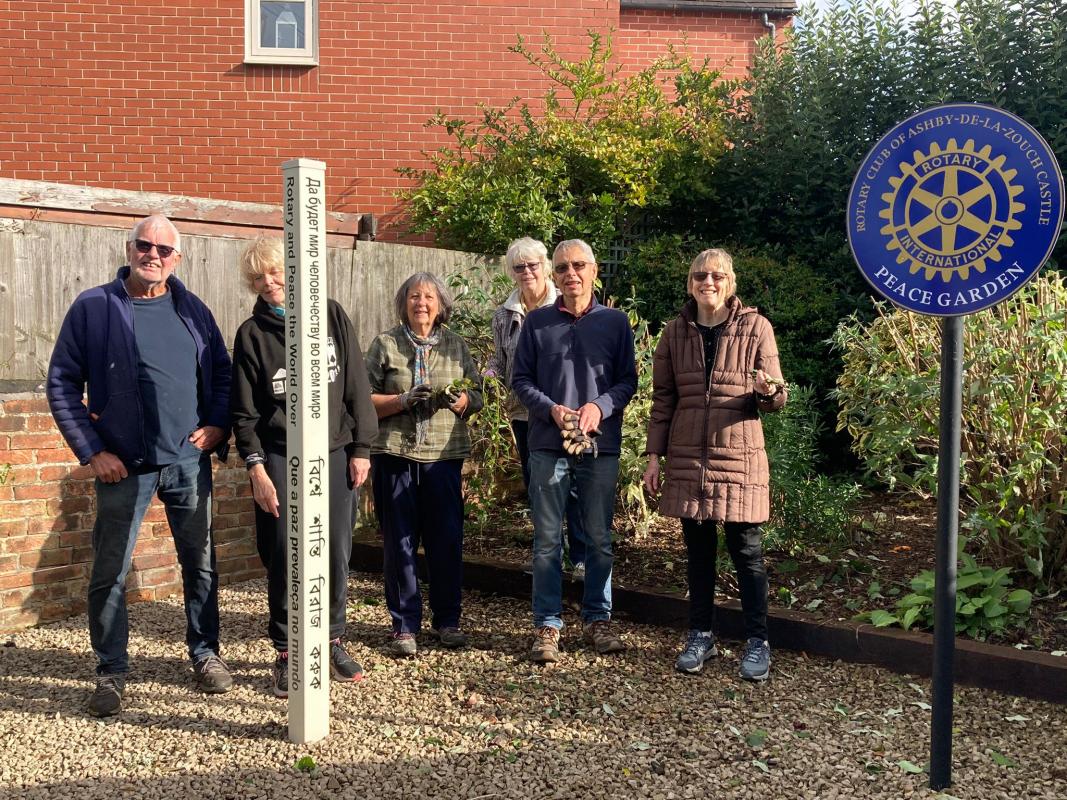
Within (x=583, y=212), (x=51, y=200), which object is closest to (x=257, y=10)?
(x=583, y=212)

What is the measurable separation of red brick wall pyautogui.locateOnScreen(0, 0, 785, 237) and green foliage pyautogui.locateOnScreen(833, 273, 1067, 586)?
19.7 feet

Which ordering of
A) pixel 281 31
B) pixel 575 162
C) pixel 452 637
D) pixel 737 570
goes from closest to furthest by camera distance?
pixel 737 570, pixel 452 637, pixel 575 162, pixel 281 31

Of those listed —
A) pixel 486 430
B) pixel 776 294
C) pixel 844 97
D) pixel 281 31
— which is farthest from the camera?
pixel 281 31

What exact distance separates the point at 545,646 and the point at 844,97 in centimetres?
635

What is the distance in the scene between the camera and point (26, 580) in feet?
16.9

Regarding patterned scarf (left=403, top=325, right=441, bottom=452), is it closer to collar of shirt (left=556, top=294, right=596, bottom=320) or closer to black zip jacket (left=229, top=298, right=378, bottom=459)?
black zip jacket (left=229, top=298, right=378, bottom=459)

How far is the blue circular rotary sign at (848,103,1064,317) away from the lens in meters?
3.05

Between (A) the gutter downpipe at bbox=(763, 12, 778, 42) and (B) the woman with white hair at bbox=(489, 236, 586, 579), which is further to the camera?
(A) the gutter downpipe at bbox=(763, 12, 778, 42)

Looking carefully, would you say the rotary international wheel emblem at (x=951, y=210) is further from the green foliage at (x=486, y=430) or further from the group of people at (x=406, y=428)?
the green foliage at (x=486, y=430)

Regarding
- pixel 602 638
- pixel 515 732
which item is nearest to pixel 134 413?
pixel 515 732

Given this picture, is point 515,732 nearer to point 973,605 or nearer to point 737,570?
point 737,570

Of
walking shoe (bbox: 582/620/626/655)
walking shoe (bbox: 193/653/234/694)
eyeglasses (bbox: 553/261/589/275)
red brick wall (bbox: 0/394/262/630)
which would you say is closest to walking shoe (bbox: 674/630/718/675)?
walking shoe (bbox: 582/620/626/655)

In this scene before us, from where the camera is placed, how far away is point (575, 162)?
9.61 m

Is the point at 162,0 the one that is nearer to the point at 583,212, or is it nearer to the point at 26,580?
the point at 583,212
